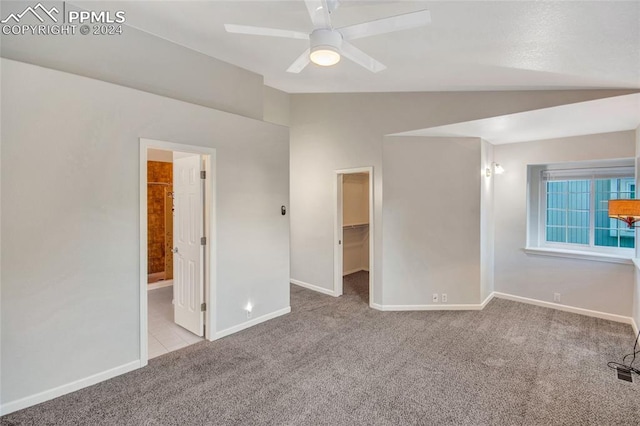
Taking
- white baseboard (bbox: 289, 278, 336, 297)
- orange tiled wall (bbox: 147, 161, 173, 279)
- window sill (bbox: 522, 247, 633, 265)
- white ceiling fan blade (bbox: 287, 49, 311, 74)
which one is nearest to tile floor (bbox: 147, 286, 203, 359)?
orange tiled wall (bbox: 147, 161, 173, 279)

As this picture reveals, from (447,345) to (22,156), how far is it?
4.16 metres

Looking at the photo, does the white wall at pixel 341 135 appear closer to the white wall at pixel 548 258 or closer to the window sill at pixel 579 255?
the white wall at pixel 548 258

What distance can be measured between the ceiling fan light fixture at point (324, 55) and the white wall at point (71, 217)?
5.84 feet

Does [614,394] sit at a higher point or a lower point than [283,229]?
lower

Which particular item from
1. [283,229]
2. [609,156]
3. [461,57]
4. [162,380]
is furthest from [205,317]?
[609,156]

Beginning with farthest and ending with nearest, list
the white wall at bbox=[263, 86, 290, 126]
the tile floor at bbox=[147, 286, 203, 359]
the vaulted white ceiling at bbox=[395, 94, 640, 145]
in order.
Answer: the white wall at bbox=[263, 86, 290, 126] → the tile floor at bbox=[147, 286, 203, 359] → the vaulted white ceiling at bbox=[395, 94, 640, 145]

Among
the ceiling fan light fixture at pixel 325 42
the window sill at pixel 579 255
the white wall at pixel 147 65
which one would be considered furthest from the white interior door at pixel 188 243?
the window sill at pixel 579 255

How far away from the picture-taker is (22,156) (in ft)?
7.17

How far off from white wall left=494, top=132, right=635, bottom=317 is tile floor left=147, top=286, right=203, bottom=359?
4.69 metres

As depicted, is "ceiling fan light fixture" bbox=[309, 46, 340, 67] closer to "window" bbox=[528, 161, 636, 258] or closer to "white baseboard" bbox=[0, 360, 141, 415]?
"white baseboard" bbox=[0, 360, 141, 415]

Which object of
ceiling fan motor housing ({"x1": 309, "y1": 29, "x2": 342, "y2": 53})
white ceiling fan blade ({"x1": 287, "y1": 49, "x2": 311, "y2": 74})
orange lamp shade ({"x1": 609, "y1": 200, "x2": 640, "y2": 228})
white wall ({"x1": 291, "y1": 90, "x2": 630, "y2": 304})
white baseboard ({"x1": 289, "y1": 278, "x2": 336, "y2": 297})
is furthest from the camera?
white baseboard ({"x1": 289, "y1": 278, "x2": 336, "y2": 297})

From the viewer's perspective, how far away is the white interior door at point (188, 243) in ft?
11.3

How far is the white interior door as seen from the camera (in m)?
3.45

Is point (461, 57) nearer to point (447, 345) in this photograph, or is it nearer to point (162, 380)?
point (447, 345)
